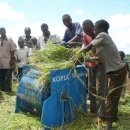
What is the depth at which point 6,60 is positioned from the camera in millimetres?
11148

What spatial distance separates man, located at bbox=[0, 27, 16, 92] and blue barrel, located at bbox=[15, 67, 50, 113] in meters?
3.26

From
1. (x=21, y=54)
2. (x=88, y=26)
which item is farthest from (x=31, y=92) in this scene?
(x=21, y=54)

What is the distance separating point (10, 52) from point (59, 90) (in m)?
4.99

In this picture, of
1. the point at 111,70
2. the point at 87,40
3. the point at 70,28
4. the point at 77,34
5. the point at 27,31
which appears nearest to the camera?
the point at 111,70

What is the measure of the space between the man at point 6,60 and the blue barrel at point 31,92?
3.26 m

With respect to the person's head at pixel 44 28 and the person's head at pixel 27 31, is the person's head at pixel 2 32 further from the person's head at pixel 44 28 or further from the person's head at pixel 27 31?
the person's head at pixel 44 28

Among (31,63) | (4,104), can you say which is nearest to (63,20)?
(31,63)

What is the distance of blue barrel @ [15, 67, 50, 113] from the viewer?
6.79 meters

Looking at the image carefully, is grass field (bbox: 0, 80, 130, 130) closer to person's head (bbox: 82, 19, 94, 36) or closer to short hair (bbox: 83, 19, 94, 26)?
person's head (bbox: 82, 19, 94, 36)

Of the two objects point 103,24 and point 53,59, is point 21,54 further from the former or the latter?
point 103,24

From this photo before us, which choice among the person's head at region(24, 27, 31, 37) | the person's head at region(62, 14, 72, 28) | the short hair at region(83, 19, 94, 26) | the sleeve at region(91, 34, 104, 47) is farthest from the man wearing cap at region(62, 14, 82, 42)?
the person's head at region(24, 27, 31, 37)

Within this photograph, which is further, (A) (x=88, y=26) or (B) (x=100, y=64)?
(A) (x=88, y=26)

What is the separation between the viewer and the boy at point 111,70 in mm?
6195

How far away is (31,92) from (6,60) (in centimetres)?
416
